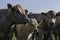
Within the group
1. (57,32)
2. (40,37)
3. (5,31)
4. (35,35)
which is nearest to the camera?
(5,31)

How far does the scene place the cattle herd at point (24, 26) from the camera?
10117mm

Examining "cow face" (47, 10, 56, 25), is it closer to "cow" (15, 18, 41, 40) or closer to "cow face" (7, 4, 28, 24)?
"cow" (15, 18, 41, 40)

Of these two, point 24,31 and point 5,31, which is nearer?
point 5,31

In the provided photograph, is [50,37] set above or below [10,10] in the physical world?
below

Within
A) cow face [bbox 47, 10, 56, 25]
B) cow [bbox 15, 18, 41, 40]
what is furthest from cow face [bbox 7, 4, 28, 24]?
cow face [bbox 47, 10, 56, 25]

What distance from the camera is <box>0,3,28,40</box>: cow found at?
996 centimetres

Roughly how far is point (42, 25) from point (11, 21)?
5902mm

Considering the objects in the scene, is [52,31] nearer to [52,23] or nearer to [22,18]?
[52,23]

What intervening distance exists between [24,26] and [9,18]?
4.70 m

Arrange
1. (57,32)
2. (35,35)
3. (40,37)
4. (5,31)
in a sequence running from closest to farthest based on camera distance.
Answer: (5,31), (57,32), (40,37), (35,35)

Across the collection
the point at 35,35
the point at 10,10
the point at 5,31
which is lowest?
the point at 35,35

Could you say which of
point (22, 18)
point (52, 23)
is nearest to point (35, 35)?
point (52, 23)

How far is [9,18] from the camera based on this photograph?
1017 centimetres

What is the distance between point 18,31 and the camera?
567 inches
